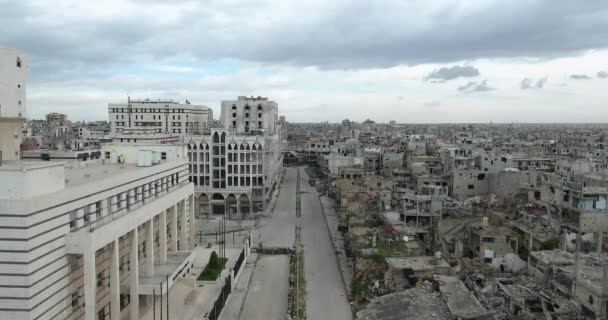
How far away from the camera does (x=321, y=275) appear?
1556 inches

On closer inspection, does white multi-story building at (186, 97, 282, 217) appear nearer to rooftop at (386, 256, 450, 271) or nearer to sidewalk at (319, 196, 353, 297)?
sidewalk at (319, 196, 353, 297)

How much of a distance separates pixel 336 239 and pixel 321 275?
11.4 metres

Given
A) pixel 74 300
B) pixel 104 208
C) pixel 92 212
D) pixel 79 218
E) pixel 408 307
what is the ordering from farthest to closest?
pixel 408 307, pixel 104 208, pixel 92 212, pixel 79 218, pixel 74 300

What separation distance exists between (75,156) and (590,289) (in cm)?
3177

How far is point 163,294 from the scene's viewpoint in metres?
30.6

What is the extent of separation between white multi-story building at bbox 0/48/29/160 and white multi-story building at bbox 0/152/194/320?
3.37 metres

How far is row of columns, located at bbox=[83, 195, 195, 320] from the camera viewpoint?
22.2 metres

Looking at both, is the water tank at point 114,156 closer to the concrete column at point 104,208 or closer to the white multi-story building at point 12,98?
the white multi-story building at point 12,98

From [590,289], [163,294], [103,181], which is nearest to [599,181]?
[590,289]

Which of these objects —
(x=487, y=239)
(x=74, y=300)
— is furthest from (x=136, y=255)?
(x=487, y=239)

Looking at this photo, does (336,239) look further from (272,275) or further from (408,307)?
(408,307)

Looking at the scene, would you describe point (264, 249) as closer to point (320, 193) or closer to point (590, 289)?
point (590, 289)

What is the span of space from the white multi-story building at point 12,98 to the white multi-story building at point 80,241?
133 inches

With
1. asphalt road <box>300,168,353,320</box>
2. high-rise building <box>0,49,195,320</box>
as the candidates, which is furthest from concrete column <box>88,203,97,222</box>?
asphalt road <box>300,168,353,320</box>
